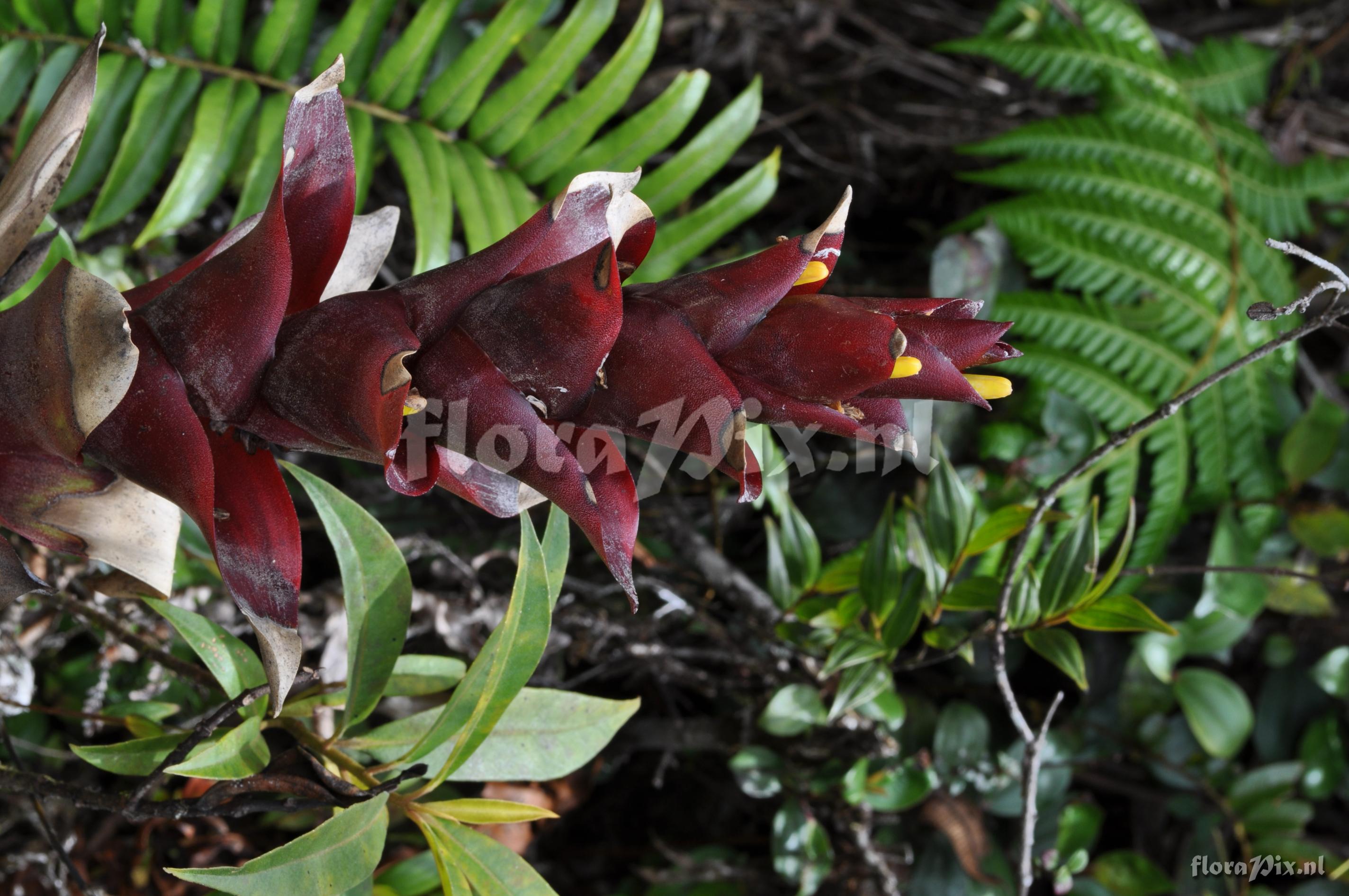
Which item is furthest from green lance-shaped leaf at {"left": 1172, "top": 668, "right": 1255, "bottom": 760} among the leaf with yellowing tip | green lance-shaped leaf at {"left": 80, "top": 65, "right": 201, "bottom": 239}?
green lance-shaped leaf at {"left": 80, "top": 65, "right": 201, "bottom": 239}

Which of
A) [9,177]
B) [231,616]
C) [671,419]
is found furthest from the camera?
[231,616]

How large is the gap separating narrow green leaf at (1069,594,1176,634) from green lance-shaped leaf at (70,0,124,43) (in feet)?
5.20

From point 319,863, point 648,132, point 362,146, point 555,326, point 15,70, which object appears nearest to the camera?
point 555,326

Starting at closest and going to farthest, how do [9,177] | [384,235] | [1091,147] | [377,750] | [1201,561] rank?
[9,177]
[384,235]
[377,750]
[1201,561]
[1091,147]

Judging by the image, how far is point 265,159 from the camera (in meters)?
1.43

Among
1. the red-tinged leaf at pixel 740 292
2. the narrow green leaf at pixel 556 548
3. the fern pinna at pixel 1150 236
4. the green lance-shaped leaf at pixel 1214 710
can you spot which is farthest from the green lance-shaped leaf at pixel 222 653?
the green lance-shaped leaf at pixel 1214 710

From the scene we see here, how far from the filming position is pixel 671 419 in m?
0.57

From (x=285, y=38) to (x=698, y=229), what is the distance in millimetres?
712

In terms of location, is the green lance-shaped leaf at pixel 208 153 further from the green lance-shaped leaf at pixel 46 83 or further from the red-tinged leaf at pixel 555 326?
the red-tinged leaf at pixel 555 326

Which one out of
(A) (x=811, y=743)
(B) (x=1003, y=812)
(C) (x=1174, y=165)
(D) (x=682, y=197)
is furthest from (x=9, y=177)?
(C) (x=1174, y=165)

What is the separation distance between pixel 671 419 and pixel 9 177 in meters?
0.56

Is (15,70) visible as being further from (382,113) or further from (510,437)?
(510,437)

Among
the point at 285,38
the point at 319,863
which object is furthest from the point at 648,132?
the point at 319,863

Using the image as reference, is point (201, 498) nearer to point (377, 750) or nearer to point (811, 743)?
point (377, 750)
